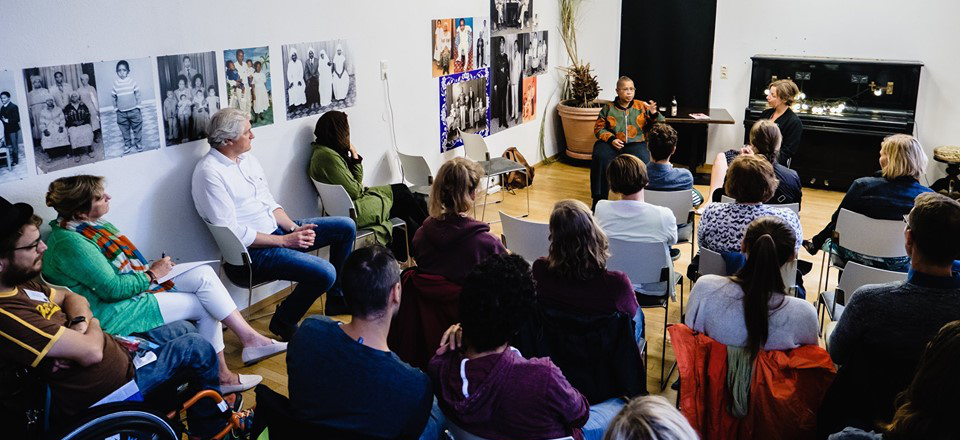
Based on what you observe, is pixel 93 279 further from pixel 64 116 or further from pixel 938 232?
pixel 938 232

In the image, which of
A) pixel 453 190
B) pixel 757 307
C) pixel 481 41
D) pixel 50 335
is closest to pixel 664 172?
pixel 453 190

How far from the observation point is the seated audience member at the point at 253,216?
4.26 meters

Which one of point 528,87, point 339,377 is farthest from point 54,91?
point 528,87

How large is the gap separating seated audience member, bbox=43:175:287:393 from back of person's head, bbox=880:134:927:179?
11.9 feet

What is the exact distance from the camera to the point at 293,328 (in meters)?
4.46

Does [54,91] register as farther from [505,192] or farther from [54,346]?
[505,192]

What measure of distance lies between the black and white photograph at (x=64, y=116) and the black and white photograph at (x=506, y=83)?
4180 mm

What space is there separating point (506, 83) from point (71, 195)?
15.9 feet

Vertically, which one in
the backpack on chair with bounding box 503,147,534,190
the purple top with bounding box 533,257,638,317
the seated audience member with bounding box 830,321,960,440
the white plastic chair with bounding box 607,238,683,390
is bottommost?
the backpack on chair with bounding box 503,147,534,190

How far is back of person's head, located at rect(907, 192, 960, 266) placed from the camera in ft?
8.54

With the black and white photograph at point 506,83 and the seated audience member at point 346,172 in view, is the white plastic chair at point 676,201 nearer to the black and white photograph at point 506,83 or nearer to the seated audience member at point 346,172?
the seated audience member at point 346,172

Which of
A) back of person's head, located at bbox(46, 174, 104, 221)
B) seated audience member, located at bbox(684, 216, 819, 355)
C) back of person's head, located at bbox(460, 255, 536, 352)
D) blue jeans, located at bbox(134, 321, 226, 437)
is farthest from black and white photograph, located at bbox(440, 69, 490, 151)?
back of person's head, located at bbox(460, 255, 536, 352)

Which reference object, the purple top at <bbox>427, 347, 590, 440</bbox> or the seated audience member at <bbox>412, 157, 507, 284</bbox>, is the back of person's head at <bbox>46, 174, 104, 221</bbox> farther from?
the purple top at <bbox>427, 347, 590, 440</bbox>

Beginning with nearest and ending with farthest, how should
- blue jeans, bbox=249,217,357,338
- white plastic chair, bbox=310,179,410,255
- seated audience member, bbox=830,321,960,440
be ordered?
seated audience member, bbox=830,321,960,440 < blue jeans, bbox=249,217,357,338 < white plastic chair, bbox=310,179,410,255
